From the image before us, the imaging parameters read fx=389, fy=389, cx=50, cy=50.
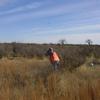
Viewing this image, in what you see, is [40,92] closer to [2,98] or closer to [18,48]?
[2,98]

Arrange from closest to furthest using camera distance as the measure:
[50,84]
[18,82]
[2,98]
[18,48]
→ 1. [2,98]
2. [50,84]
3. [18,82]
4. [18,48]

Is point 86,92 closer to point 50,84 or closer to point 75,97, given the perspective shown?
point 75,97

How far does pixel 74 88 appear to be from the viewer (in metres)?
10.4

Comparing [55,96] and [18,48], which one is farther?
[18,48]

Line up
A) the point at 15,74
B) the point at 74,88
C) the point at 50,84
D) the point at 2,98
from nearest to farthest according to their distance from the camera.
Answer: the point at 2,98
the point at 74,88
the point at 50,84
the point at 15,74

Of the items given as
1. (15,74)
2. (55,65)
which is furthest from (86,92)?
(55,65)

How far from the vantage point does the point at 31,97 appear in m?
9.14

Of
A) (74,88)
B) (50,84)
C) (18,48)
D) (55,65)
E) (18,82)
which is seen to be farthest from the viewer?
(18,48)

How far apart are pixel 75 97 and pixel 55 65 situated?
35.4 ft

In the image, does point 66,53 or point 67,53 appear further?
point 66,53

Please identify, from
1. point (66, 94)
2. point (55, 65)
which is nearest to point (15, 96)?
point (66, 94)

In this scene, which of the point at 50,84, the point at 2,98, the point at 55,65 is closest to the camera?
the point at 2,98

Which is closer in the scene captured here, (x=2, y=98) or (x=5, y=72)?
(x=2, y=98)

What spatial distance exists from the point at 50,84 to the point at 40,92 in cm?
138
